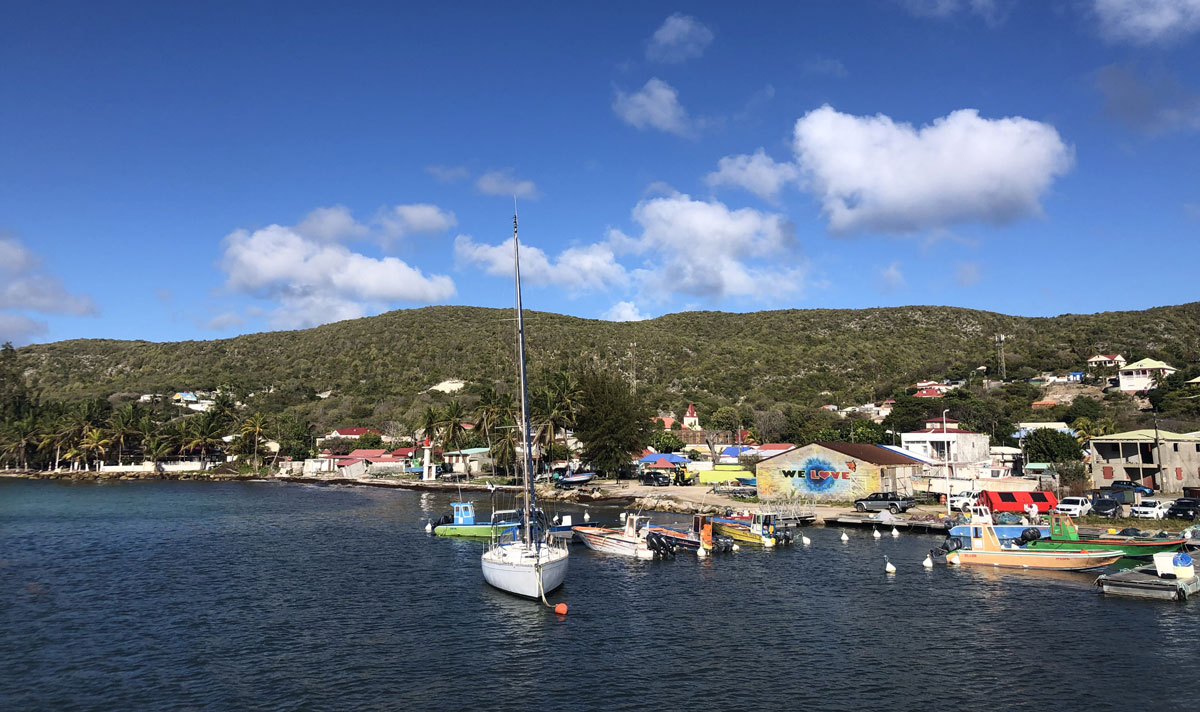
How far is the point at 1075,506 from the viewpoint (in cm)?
5325

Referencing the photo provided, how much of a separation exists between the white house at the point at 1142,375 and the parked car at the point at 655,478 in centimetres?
8128

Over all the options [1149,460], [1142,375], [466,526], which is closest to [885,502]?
[1149,460]

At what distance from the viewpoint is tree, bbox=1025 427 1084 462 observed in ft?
251

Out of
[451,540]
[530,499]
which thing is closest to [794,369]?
[451,540]

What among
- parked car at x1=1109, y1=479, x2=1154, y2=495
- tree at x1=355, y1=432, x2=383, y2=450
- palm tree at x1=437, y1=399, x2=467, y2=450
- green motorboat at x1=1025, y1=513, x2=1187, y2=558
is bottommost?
green motorboat at x1=1025, y1=513, x2=1187, y2=558

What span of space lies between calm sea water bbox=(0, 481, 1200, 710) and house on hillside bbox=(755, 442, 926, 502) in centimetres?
1536

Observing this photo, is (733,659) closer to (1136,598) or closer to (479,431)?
(1136,598)

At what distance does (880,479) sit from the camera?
211 ft

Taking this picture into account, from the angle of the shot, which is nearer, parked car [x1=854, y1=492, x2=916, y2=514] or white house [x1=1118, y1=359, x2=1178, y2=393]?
parked car [x1=854, y1=492, x2=916, y2=514]

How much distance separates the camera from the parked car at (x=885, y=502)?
5991 centimetres

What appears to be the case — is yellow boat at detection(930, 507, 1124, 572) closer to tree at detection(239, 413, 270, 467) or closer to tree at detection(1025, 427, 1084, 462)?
tree at detection(1025, 427, 1084, 462)

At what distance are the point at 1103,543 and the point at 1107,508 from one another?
1243cm

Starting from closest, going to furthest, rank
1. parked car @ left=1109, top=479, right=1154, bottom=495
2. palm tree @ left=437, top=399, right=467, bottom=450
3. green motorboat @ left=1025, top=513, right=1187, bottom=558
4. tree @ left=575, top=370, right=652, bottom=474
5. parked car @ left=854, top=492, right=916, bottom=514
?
green motorboat @ left=1025, top=513, right=1187, bottom=558 → parked car @ left=854, top=492, right=916, bottom=514 → parked car @ left=1109, top=479, right=1154, bottom=495 → tree @ left=575, top=370, right=652, bottom=474 → palm tree @ left=437, top=399, right=467, bottom=450

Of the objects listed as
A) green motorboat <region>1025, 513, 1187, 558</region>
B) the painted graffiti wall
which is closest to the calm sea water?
green motorboat <region>1025, 513, 1187, 558</region>
